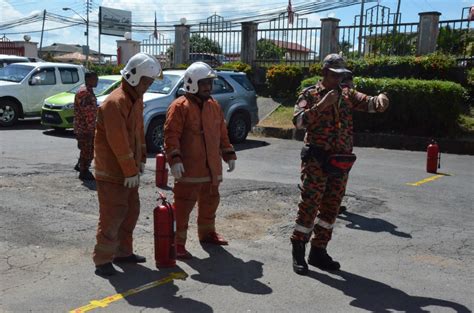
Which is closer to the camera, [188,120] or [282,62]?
[188,120]

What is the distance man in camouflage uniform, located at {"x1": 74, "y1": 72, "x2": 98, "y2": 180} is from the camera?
8906 mm

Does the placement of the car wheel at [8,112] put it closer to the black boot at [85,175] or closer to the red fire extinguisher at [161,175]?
the black boot at [85,175]

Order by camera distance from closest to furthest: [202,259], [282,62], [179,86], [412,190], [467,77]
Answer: [202,259] < [412,190] < [179,86] < [467,77] < [282,62]

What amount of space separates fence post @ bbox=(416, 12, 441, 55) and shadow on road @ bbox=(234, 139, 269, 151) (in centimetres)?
665

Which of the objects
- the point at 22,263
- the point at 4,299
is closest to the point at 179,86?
the point at 22,263

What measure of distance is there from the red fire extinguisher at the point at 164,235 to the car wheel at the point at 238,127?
29.0 ft

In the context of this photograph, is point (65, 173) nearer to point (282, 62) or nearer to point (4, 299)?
point (4, 299)

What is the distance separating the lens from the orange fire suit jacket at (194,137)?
533 cm

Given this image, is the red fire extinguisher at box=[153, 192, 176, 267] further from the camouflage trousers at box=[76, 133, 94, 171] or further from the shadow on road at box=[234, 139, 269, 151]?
the shadow on road at box=[234, 139, 269, 151]

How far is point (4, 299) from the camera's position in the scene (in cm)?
432

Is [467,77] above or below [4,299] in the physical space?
above

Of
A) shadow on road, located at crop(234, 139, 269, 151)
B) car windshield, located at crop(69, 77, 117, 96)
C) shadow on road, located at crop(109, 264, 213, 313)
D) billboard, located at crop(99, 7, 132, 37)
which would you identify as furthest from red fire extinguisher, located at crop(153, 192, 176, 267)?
billboard, located at crop(99, 7, 132, 37)

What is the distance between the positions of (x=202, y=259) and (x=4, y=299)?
1.81 metres

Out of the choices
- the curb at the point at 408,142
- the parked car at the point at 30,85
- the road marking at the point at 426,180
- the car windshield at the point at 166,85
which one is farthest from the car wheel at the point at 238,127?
the parked car at the point at 30,85
